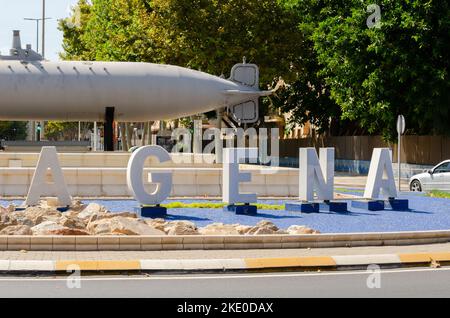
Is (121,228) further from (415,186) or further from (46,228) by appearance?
(415,186)

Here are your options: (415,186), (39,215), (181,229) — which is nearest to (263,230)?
(181,229)

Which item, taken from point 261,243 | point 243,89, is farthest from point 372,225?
point 243,89

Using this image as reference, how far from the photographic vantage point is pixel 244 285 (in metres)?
13.6

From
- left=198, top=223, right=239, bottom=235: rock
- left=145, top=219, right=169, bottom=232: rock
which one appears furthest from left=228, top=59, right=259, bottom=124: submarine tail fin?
left=198, top=223, right=239, bottom=235: rock

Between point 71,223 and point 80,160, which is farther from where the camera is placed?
point 80,160

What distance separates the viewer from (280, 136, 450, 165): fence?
5228cm

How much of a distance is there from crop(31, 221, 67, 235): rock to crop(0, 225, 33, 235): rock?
178 mm

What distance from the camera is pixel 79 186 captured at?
102 ft

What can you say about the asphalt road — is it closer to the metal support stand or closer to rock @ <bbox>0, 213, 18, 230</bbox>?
rock @ <bbox>0, 213, 18, 230</bbox>

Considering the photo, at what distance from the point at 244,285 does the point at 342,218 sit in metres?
11.2

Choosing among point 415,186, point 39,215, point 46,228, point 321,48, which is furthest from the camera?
point 321,48

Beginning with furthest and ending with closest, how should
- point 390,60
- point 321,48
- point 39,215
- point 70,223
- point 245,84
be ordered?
point 321,48
point 390,60
point 245,84
point 39,215
point 70,223

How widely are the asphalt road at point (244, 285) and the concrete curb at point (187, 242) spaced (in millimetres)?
2421

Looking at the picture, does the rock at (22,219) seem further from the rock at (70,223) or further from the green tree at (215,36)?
the green tree at (215,36)
